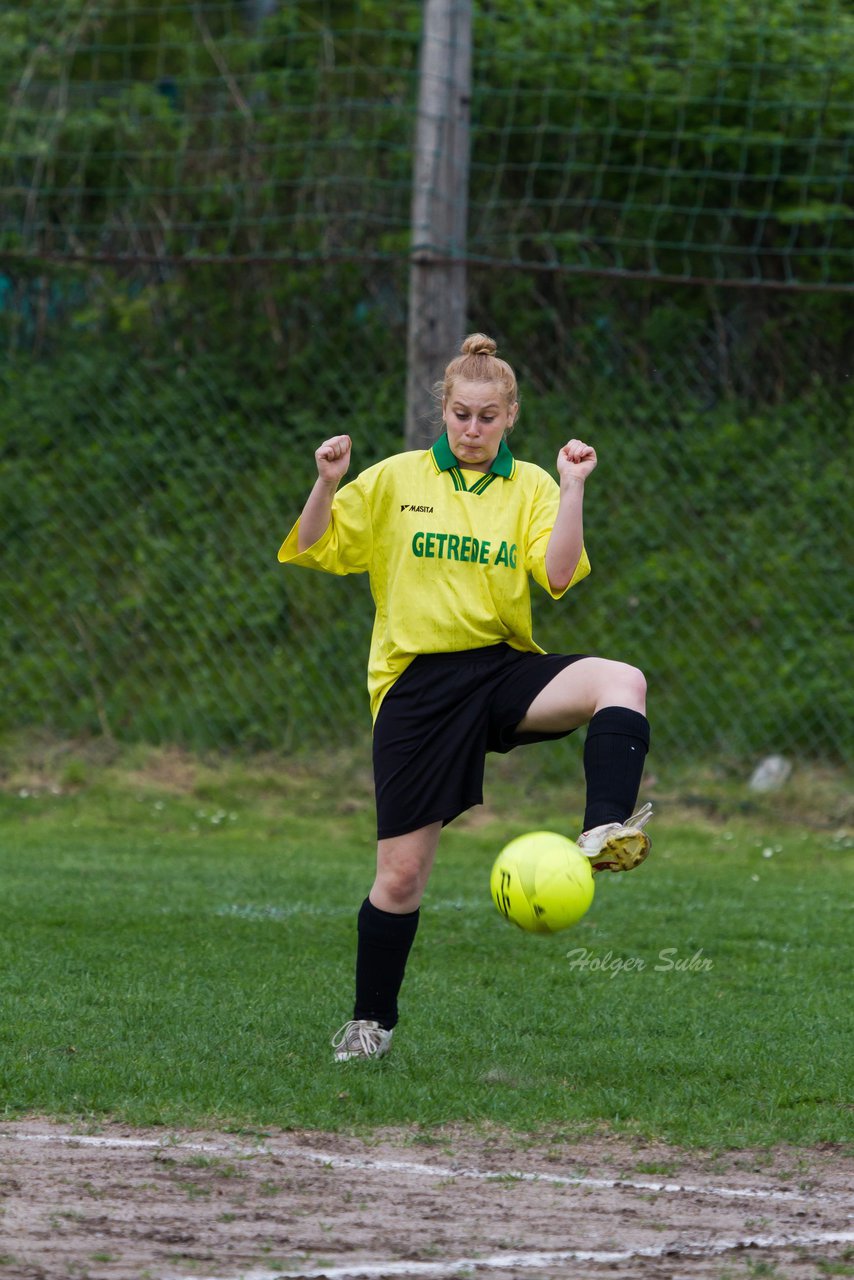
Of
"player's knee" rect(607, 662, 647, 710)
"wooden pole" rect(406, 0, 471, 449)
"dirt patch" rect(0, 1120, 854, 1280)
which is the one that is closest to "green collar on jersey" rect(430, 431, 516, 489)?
"player's knee" rect(607, 662, 647, 710)

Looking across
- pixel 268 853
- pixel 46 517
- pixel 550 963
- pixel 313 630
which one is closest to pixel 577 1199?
pixel 550 963

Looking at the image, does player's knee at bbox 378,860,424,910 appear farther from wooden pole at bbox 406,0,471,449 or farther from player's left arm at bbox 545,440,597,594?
wooden pole at bbox 406,0,471,449

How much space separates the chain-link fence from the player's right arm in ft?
17.2

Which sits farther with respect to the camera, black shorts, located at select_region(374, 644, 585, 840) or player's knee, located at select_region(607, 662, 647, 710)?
black shorts, located at select_region(374, 644, 585, 840)

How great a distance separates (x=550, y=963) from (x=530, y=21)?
663 centimetres

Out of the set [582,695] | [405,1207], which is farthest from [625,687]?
[405,1207]

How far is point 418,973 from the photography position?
18.1ft

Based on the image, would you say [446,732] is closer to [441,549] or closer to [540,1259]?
[441,549]

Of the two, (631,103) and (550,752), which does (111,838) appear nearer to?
(550,752)

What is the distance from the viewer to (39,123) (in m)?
11.5

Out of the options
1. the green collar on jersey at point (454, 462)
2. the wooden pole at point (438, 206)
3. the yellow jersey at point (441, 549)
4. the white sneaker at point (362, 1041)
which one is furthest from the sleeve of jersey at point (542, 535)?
the wooden pole at point (438, 206)

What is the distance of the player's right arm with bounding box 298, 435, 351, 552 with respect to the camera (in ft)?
14.1

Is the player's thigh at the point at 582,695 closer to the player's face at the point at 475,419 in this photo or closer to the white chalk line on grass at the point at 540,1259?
the player's face at the point at 475,419

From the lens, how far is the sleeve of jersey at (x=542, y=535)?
4.32 metres
